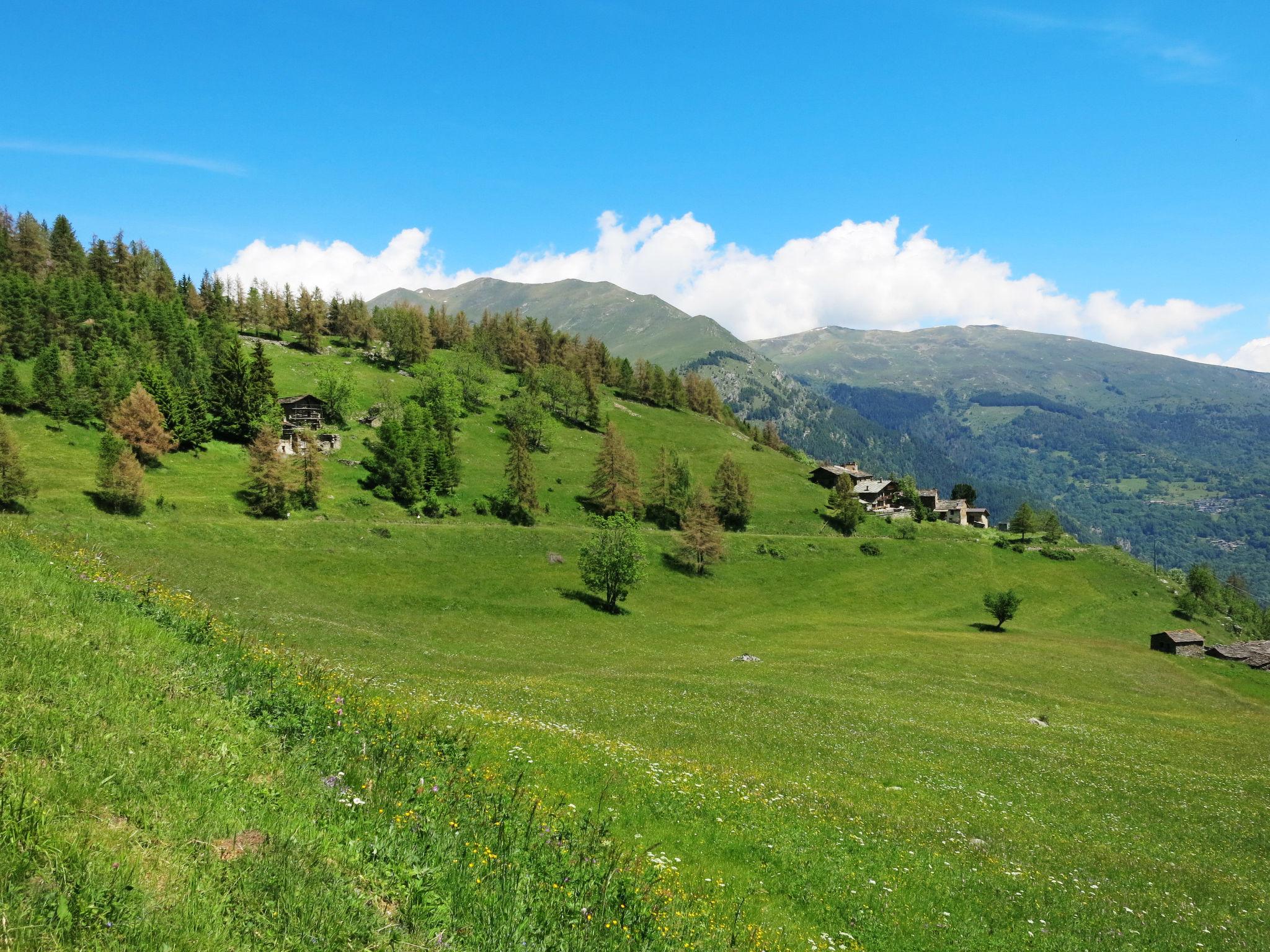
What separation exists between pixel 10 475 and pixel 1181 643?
14920 cm

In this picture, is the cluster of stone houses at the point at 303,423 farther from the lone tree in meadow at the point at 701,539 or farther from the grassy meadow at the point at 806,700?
the lone tree in meadow at the point at 701,539

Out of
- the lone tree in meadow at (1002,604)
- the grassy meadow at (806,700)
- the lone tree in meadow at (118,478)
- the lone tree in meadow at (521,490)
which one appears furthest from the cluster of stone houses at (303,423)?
the lone tree in meadow at (1002,604)

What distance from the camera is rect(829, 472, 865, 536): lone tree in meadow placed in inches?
4951

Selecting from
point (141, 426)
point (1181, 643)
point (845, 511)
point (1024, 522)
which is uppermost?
point (141, 426)

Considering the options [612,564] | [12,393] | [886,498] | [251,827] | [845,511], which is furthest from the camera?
[886,498]

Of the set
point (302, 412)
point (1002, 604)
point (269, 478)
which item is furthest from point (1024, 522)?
point (302, 412)

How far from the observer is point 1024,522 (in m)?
138

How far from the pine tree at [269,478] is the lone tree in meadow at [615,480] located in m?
50.5

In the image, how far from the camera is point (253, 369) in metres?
111

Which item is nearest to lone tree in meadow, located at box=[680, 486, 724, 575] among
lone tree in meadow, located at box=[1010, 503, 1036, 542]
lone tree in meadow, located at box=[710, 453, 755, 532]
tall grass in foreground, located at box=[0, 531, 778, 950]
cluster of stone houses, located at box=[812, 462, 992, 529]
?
lone tree in meadow, located at box=[710, 453, 755, 532]

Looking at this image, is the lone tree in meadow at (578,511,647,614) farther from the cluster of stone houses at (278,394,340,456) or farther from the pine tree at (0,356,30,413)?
the pine tree at (0,356,30,413)

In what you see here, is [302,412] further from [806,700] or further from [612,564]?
[806,700]

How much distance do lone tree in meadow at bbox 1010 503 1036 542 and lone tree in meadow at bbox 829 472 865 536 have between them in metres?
38.0

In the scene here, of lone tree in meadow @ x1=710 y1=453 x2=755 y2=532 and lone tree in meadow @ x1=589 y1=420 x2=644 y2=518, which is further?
lone tree in meadow @ x1=710 y1=453 x2=755 y2=532
